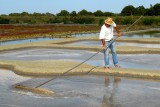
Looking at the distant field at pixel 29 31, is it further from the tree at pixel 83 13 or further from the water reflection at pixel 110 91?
the tree at pixel 83 13

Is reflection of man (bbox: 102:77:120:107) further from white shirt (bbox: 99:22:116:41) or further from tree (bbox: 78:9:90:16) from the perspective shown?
tree (bbox: 78:9:90:16)

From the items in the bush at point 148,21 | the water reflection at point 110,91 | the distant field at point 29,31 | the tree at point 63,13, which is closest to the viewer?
the water reflection at point 110,91

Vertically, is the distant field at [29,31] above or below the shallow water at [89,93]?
below

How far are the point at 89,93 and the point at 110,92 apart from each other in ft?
1.74

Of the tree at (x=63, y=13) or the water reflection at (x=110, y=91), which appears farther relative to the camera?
the tree at (x=63, y=13)

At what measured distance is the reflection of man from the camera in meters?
7.83

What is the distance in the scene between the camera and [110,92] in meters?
8.97

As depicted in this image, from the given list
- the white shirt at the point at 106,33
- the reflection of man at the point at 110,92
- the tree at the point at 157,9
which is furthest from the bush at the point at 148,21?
the reflection of man at the point at 110,92

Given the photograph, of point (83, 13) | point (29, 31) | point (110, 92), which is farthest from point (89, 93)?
point (83, 13)

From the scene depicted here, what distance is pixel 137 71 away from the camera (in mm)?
11570

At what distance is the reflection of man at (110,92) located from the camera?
308 inches

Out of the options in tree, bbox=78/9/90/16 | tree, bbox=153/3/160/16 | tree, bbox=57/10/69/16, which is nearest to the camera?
tree, bbox=153/3/160/16

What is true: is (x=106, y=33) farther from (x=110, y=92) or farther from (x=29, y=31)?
(x=29, y=31)

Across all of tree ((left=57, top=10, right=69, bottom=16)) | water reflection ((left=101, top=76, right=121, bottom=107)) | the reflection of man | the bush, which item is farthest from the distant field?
tree ((left=57, top=10, right=69, bottom=16))
